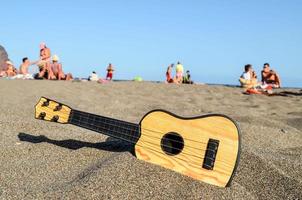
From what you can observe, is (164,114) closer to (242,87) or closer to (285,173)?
(285,173)

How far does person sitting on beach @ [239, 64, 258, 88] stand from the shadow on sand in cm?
917

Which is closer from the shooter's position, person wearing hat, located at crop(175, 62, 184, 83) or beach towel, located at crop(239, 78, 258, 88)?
beach towel, located at crop(239, 78, 258, 88)

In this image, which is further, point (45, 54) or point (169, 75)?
point (169, 75)

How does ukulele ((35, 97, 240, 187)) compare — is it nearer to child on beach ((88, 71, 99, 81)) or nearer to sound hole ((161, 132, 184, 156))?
sound hole ((161, 132, 184, 156))

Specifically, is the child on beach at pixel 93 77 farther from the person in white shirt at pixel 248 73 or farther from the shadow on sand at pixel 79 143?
the shadow on sand at pixel 79 143

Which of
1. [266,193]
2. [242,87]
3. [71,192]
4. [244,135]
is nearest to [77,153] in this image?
[71,192]

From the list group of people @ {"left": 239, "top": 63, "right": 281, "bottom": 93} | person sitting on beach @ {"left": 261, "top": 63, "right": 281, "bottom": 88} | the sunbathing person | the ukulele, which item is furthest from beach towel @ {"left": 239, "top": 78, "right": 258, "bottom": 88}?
the ukulele

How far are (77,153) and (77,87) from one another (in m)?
7.40

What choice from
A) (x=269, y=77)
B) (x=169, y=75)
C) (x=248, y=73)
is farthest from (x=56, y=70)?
(x=269, y=77)

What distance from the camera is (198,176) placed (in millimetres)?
3049

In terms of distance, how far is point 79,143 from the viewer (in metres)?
4.16

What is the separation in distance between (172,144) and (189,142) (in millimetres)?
155

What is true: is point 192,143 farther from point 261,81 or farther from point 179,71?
point 179,71

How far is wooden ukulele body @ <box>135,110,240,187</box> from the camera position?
9.87ft
